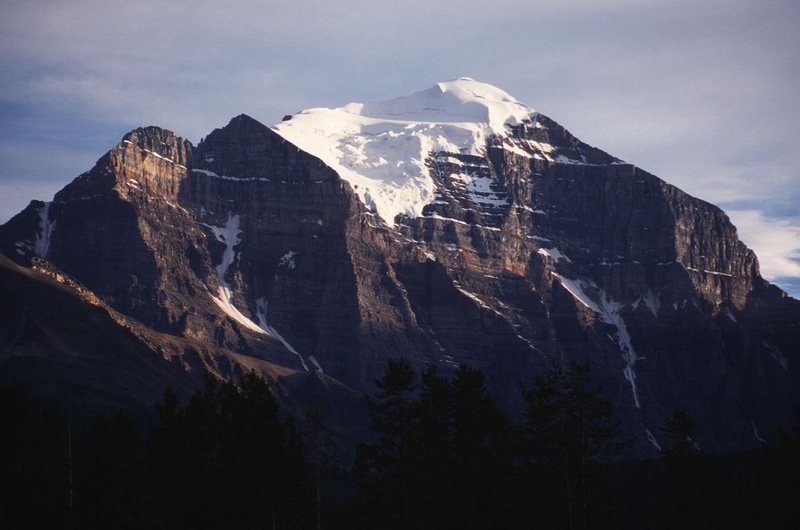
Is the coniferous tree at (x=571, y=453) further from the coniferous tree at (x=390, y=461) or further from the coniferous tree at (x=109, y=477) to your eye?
the coniferous tree at (x=109, y=477)

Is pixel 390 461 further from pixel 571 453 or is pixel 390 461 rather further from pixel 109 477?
pixel 109 477

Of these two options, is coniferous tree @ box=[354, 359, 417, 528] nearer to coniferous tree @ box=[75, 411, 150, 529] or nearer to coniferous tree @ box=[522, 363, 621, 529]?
coniferous tree @ box=[522, 363, 621, 529]

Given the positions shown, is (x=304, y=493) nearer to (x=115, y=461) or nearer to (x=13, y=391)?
(x=115, y=461)

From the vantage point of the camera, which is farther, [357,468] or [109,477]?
[109,477]

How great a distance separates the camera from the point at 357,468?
111438 mm

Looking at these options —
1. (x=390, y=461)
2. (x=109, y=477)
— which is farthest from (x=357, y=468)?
(x=109, y=477)

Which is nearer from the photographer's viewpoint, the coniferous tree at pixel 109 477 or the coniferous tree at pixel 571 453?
the coniferous tree at pixel 571 453

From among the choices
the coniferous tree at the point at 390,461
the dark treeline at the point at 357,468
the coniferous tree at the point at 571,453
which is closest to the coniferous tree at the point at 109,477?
the dark treeline at the point at 357,468

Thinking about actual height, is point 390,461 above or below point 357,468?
above

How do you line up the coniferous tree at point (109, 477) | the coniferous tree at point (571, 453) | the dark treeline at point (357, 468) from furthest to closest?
1. the coniferous tree at point (109, 477)
2. the coniferous tree at point (571, 453)
3. the dark treeline at point (357, 468)

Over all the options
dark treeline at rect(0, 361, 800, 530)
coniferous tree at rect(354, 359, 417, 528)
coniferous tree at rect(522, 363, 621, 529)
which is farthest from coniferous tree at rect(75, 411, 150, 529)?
coniferous tree at rect(522, 363, 621, 529)

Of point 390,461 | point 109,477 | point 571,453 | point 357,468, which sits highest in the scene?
point 571,453

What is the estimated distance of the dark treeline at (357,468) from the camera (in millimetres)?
112062

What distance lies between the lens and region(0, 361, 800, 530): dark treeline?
11206 cm
